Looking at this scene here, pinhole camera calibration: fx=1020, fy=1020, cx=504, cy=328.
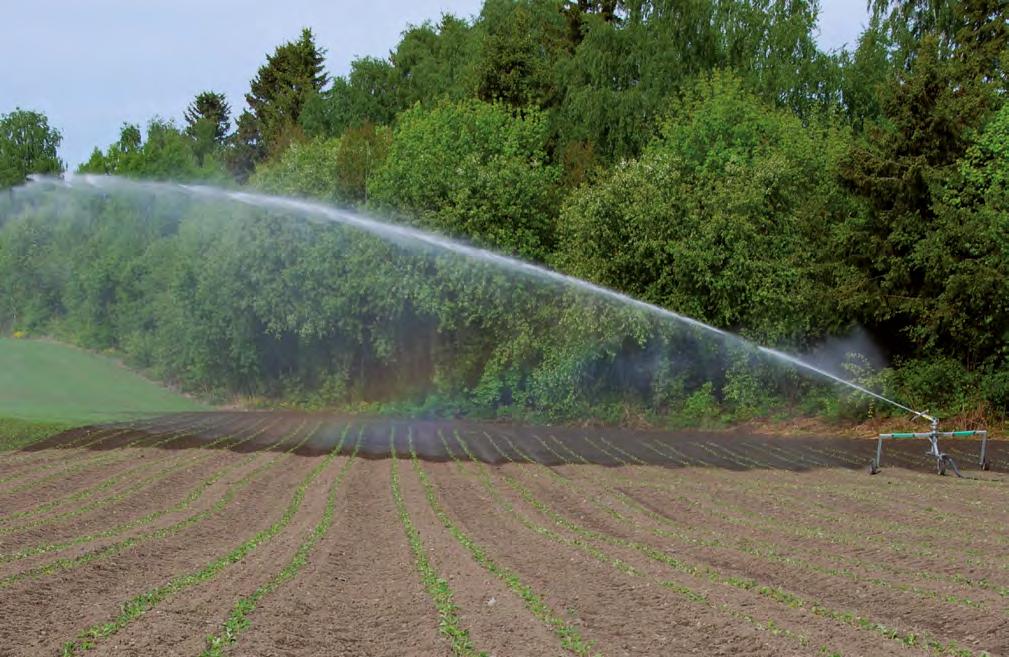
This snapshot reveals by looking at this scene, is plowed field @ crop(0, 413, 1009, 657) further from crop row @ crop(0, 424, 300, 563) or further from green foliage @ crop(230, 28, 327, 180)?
green foliage @ crop(230, 28, 327, 180)

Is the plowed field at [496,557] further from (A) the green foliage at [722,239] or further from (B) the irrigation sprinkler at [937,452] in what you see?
(A) the green foliage at [722,239]

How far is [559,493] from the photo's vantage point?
1903 centimetres

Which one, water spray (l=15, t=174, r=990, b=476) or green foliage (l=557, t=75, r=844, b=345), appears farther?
green foliage (l=557, t=75, r=844, b=345)

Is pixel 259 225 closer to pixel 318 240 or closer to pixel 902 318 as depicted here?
pixel 318 240

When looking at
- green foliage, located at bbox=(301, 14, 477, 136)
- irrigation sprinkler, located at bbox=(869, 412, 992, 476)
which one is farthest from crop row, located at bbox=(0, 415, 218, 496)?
green foliage, located at bbox=(301, 14, 477, 136)

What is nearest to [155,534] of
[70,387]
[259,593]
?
[259,593]

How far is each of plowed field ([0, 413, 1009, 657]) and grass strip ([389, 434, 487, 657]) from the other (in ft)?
0.13

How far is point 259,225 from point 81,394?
12326 millimetres

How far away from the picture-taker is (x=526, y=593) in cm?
1060

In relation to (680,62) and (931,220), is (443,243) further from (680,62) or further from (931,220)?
(680,62)

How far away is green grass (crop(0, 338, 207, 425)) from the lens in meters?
41.5

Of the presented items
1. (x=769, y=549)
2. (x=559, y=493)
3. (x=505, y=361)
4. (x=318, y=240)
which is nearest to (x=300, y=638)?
(x=769, y=549)

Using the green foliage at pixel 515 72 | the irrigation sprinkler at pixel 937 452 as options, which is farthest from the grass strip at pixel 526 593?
the green foliage at pixel 515 72

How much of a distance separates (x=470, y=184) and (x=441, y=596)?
3023 cm
